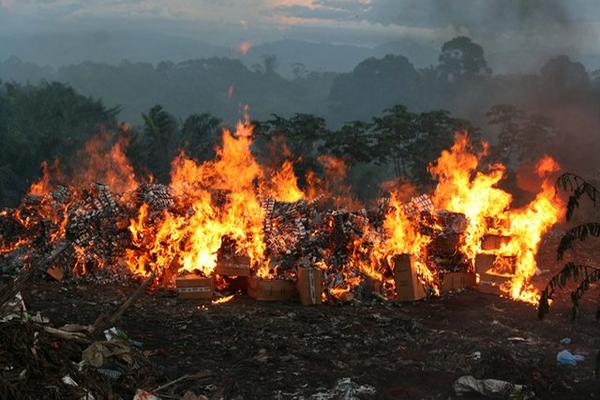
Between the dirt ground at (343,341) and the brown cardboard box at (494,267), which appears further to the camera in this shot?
the brown cardboard box at (494,267)

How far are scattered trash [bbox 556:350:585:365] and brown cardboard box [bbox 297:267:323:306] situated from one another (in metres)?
4.16

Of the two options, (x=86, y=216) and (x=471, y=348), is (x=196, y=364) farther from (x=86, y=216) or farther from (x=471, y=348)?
(x=86, y=216)

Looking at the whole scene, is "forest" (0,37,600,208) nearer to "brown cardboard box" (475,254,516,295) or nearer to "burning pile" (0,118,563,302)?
"burning pile" (0,118,563,302)

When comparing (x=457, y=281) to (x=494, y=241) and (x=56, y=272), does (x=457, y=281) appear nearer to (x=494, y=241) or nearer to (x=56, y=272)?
(x=494, y=241)

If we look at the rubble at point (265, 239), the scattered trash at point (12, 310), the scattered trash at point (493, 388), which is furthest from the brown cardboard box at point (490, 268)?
the scattered trash at point (12, 310)

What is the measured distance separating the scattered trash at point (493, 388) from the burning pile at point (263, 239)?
392 cm

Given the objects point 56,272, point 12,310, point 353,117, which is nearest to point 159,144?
point 56,272

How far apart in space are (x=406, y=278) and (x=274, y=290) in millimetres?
2555

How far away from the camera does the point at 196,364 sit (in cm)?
766

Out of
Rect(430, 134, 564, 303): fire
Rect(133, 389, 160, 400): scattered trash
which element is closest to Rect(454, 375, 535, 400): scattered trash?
Rect(133, 389, 160, 400): scattered trash

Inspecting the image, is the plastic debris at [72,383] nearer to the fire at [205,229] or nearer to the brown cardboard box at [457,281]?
the fire at [205,229]

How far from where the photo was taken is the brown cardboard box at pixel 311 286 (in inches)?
412

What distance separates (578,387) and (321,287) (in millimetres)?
4654

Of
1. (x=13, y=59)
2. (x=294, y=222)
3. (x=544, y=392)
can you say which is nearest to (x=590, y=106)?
(x=294, y=222)
